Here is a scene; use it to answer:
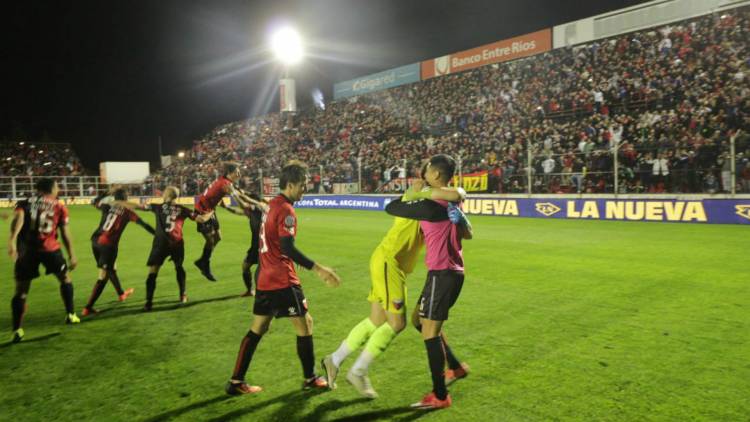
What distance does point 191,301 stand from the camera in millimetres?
7867

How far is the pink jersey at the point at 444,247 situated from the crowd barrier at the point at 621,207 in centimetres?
863

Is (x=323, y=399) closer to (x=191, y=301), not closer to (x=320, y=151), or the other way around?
(x=191, y=301)

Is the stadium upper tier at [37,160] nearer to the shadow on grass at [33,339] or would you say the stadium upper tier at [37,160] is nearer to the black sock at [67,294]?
the black sock at [67,294]

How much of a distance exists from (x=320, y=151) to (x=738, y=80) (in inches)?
1058

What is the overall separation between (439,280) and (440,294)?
0.35 feet

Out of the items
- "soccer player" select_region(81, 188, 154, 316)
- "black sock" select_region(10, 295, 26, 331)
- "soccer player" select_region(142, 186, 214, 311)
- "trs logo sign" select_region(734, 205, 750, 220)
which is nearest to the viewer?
"black sock" select_region(10, 295, 26, 331)

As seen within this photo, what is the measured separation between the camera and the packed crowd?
1803cm

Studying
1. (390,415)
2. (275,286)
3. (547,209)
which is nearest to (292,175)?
(275,286)

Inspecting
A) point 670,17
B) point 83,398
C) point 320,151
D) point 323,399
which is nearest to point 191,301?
point 83,398

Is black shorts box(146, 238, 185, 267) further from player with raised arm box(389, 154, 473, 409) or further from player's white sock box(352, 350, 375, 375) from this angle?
player with raised arm box(389, 154, 473, 409)

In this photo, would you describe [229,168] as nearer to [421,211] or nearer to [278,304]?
[278,304]

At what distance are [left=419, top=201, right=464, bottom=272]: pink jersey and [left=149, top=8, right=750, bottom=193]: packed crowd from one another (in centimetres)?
1577

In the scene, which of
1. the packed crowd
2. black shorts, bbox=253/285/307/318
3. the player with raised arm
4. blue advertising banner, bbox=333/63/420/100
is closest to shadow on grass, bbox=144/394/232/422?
black shorts, bbox=253/285/307/318

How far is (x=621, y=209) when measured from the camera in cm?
1817
